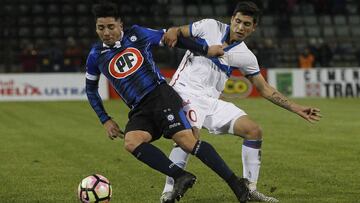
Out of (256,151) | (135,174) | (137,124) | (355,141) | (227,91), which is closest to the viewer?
(137,124)

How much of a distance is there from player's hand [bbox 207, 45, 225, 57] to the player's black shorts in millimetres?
570

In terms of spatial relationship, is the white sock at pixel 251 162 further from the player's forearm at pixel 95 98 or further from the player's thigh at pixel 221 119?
the player's forearm at pixel 95 98

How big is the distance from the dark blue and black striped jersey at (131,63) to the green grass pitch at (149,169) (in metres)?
1.20

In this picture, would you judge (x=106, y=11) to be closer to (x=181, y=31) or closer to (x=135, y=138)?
(x=181, y=31)

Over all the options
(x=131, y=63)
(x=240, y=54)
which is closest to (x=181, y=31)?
(x=131, y=63)

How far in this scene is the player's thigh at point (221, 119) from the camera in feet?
26.6

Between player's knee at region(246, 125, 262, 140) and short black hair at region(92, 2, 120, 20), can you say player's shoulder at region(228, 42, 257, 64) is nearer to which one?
player's knee at region(246, 125, 262, 140)

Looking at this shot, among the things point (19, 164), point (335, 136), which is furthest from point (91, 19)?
point (19, 164)

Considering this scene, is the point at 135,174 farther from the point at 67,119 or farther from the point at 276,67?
the point at 276,67

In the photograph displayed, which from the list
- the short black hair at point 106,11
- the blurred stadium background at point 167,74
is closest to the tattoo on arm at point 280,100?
the blurred stadium background at point 167,74

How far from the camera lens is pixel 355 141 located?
14898 millimetres

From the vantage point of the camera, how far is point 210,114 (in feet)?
26.8

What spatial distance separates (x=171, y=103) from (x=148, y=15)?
26.8 m

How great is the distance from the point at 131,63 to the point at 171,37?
0.47m
